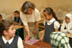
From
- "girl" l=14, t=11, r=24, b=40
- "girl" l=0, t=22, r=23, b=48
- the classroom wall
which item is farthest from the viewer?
the classroom wall

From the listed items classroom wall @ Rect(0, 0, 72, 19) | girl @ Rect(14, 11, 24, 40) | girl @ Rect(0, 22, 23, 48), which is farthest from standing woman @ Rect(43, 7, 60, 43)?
classroom wall @ Rect(0, 0, 72, 19)

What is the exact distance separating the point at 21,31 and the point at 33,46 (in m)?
2.41

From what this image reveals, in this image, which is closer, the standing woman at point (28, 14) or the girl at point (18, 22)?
the standing woman at point (28, 14)

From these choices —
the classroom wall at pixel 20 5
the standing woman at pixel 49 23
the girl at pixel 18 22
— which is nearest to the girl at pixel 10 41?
the standing woman at pixel 49 23

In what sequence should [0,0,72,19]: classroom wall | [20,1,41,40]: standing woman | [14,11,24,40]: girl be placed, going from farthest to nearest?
[0,0,72,19]: classroom wall < [14,11,24,40]: girl < [20,1,41,40]: standing woman

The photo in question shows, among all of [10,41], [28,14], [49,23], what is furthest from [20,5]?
[10,41]

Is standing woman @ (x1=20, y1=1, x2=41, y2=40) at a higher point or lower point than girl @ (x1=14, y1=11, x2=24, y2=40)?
higher

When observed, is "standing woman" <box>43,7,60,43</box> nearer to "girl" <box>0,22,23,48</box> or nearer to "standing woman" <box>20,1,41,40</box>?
"standing woman" <box>20,1,41,40</box>

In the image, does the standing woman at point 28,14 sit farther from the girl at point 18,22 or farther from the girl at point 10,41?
the girl at point 18,22

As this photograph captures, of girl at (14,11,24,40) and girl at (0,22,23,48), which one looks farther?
girl at (14,11,24,40)

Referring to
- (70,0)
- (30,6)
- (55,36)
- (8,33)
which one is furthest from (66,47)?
(70,0)

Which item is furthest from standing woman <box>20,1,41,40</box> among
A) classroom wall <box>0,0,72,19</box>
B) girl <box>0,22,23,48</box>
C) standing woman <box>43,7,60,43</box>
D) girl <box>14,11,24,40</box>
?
classroom wall <box>0,0,72,19</box>

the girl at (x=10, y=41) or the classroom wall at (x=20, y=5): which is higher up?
the classroom wall at (x=20, y=5)

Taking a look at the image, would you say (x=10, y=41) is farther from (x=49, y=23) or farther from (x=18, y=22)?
(x=18, y=22)
